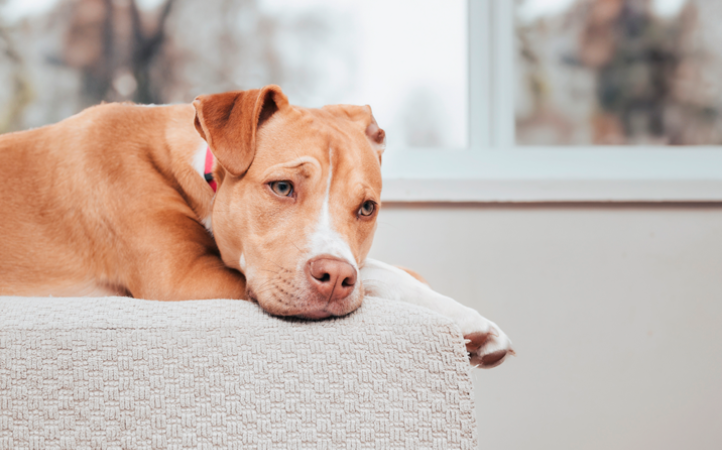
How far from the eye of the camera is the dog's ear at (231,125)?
48.2 inches

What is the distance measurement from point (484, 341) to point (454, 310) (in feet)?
0.32

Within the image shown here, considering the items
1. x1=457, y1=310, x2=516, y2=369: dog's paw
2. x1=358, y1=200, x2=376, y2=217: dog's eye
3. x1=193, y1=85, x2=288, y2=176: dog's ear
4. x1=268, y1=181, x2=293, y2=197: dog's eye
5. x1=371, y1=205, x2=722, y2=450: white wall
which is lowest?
x1=371, y1=205, x2=722, y2=450: white wall

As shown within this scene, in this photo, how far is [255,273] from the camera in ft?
3.77

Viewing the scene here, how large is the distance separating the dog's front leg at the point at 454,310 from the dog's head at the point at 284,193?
0.09 meters

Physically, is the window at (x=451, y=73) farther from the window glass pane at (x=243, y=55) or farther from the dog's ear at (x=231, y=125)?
the dog's ear at (x=231, y=125)

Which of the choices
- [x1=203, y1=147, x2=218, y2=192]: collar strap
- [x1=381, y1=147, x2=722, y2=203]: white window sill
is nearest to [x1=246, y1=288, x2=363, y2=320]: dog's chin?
[x1=203, y1=147, x2=218, y2=192]: collar strap

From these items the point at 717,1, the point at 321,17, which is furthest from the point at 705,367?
the point at 321,17

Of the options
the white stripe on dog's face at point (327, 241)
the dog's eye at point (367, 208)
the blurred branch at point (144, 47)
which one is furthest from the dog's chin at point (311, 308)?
the blurred branch at point (144, 47)

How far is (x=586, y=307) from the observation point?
2.33 meters

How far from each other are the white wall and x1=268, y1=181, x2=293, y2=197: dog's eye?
1088 millimetres

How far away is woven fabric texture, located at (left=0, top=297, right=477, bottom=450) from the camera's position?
2.56 ft

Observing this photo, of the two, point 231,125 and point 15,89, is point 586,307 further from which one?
point 15,89

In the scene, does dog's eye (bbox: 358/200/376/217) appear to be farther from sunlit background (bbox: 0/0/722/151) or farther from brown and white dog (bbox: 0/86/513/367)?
sunlit background (bbox: 0/0/722/151)

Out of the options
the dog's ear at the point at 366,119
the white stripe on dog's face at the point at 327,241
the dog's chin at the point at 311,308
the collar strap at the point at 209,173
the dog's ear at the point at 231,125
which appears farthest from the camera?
the dog's ear at the point at 366,119
